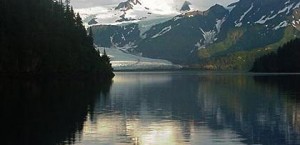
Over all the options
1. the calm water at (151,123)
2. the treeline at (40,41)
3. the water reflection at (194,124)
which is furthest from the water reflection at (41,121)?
the treeline at (40,41)

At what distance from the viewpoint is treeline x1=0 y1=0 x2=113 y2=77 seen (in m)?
139

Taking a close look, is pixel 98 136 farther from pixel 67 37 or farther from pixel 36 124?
pixel 67 37

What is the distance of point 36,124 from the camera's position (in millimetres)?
47500

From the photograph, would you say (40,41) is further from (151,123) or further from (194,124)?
(194,124)

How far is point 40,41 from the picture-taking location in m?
150

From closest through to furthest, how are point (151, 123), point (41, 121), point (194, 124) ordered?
1. point (194, 124)
2. point (41, 121)
3. point (151, 123)

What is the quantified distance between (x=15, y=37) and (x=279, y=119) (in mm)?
99361

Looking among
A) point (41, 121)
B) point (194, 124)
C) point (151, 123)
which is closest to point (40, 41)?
point (41, 121)

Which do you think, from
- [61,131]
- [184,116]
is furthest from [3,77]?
[61,131]

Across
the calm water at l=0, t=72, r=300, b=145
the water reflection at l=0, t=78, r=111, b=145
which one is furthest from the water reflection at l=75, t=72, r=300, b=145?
the water reflection at l=0, t=78, r=111, b=145

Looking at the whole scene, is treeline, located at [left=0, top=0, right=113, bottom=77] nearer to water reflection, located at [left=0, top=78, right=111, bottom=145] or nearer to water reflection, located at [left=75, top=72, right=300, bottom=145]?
water reflection, located at [left=0, top=78, right=111, bottom=145]

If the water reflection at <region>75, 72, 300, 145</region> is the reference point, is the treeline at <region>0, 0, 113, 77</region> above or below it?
above

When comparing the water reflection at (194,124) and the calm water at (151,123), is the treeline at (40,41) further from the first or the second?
the water reflection at (194,124)

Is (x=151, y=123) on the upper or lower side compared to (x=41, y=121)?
lower
